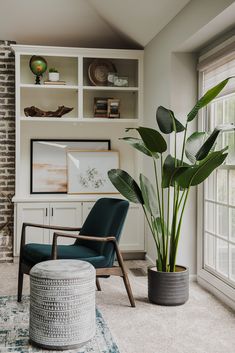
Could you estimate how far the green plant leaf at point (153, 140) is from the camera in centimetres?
370

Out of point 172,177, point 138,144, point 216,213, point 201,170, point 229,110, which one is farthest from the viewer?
point 216,213

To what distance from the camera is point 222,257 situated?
4.21 m

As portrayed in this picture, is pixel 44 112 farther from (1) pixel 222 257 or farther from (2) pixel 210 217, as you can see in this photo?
(1) pixel 222 257

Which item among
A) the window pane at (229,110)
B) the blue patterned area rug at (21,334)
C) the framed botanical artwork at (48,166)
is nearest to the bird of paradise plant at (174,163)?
the window pane at (229,110)

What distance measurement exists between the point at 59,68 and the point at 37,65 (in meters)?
0.41

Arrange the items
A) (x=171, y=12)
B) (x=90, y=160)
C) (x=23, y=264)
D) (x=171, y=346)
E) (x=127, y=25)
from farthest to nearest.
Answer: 1. (x=90, y=160)
2. (x=127, y=25)
3. (x=171, y=12)
4. (x=23, y=264)
5. (x=171, y=346)

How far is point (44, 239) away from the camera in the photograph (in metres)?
5.42

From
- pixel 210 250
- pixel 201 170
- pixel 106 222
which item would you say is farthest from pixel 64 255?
pixel 210 250

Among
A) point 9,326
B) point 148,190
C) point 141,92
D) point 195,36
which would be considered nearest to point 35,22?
point 141,92

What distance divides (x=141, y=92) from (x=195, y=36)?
1.67 metres

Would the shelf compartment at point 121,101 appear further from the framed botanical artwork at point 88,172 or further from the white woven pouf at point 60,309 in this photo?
the white woven pouf at point 60,309

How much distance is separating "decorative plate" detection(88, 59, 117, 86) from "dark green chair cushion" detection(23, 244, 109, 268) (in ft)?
7.99

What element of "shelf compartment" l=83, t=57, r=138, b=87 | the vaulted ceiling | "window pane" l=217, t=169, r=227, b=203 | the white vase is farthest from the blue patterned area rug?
"shelf compartment" l=83, t=57, r=138, b=87

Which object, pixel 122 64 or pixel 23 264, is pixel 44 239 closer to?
pixel 23 264
